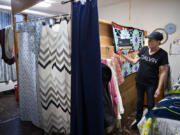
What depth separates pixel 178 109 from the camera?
3.76 ft

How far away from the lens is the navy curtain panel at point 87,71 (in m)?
1.15

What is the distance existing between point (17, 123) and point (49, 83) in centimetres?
107

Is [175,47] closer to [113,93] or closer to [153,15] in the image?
[153,15]

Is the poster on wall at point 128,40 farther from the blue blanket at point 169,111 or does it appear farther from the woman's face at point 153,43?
the blue blanket at point 169,111

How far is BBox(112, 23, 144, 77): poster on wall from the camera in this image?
6.51 ft

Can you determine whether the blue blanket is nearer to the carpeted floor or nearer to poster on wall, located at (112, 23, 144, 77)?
poster on wall, located at (112, 23, 144, 77)

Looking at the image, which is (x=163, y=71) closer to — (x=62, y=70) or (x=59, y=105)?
(x=62, y=70)

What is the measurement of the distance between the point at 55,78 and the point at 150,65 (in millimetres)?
1310

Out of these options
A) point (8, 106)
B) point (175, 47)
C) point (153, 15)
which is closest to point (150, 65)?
point (175, 47)

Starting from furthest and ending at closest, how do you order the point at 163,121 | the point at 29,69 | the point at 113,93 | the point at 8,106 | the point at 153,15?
the point at 153,15
the point at 8,106
the point at 29,69
the point at 113,93
the point at 163,121

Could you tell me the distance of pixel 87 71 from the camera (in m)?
1.18

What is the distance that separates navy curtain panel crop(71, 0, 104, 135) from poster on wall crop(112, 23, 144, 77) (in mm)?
849

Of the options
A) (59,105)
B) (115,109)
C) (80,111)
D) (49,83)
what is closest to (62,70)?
(49,83)

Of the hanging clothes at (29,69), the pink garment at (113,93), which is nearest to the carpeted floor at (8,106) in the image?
the hanging clothes at (29,69)
